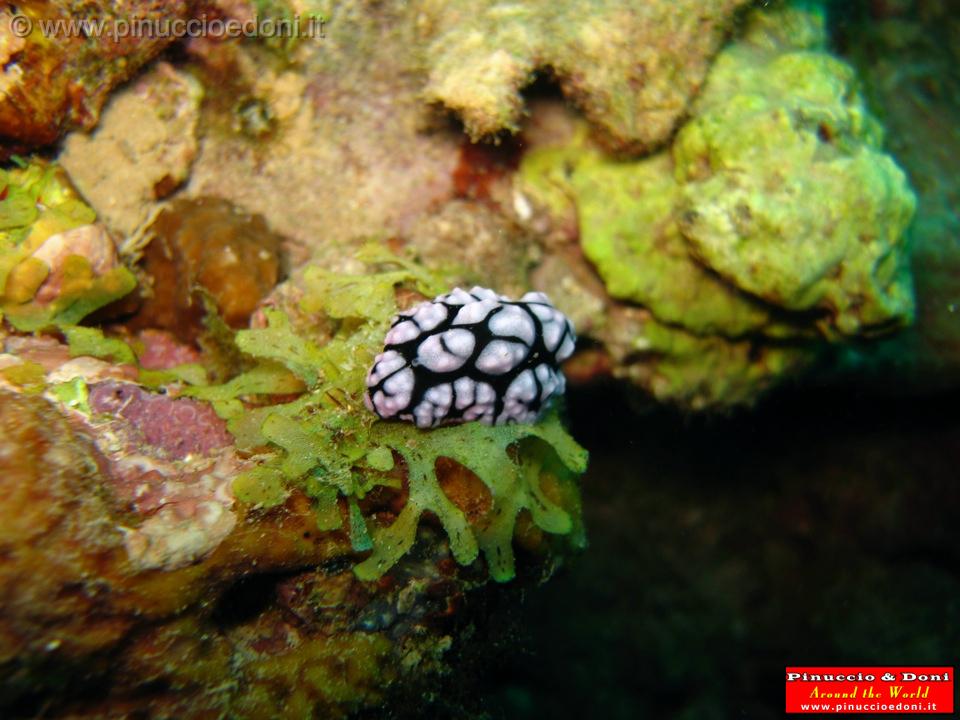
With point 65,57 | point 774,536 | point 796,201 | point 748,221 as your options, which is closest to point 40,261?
point 65,57

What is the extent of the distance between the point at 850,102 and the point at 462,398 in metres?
4.33

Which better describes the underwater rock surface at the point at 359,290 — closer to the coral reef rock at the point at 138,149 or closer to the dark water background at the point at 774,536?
the coral reef rock at the point at 138,149

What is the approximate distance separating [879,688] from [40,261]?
995 cm

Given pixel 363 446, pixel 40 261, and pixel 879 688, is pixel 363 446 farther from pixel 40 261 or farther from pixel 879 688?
pixel 879 688

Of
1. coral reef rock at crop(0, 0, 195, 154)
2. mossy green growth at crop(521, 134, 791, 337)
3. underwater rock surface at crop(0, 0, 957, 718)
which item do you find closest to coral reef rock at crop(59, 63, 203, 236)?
underwater rock surface at crop(0, 0, 957, 718)

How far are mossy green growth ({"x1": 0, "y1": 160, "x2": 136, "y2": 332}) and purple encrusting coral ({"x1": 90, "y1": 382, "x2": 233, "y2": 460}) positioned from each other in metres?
0.79

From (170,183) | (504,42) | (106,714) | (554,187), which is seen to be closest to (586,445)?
(554,187)

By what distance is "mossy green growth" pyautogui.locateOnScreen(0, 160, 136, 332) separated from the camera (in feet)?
10.7

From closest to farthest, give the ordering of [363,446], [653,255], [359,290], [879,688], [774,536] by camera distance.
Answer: [363,446]
[359,290]
[653,255]
[879,688]
[774,536]

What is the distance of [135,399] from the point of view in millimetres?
3029

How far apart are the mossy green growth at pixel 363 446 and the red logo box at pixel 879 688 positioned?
20.5 feet

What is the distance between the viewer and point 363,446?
118 inches

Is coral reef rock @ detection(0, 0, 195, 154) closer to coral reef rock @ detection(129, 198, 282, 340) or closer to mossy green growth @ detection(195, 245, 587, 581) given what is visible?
coral reef rock @ detection(129, 198, 282, 340)

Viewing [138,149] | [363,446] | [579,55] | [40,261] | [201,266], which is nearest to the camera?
[363,446]
